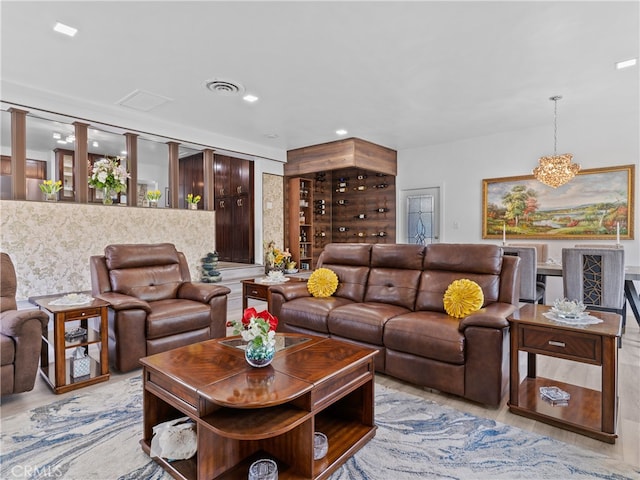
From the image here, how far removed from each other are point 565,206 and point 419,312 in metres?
3.91

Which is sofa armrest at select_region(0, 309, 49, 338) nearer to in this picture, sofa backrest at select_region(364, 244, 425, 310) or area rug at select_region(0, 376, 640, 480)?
area rug at select_region(0, 376, 640, 480)

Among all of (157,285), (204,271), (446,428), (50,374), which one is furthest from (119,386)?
(204,271)

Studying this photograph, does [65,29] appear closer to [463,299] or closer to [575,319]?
[463,299]

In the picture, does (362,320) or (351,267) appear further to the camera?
(351,267)

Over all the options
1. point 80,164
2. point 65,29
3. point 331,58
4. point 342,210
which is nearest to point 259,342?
point 331,58

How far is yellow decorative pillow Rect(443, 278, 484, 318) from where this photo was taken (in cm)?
258

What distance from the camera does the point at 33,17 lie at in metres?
2.69

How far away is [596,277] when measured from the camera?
3633 mm

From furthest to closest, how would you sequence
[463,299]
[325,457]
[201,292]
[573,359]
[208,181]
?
[208,181]
[201,292]
[463,299]
[573,359]
[325,457]

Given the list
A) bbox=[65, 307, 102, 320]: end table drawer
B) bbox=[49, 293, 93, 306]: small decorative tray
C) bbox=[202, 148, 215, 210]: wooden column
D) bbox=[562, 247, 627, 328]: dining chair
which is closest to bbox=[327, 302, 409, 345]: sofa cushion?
bbox=[65, 307, 102, 320]: end table drawer

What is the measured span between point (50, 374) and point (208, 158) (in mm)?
4093

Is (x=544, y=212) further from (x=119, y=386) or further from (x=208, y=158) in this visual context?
(x=119, y=386)

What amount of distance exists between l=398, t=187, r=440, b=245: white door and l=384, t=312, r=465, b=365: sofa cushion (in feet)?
14.2

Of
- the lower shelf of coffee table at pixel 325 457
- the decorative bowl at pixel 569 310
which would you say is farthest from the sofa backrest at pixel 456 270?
the lower shelf of coffee table at pixel 325 457
